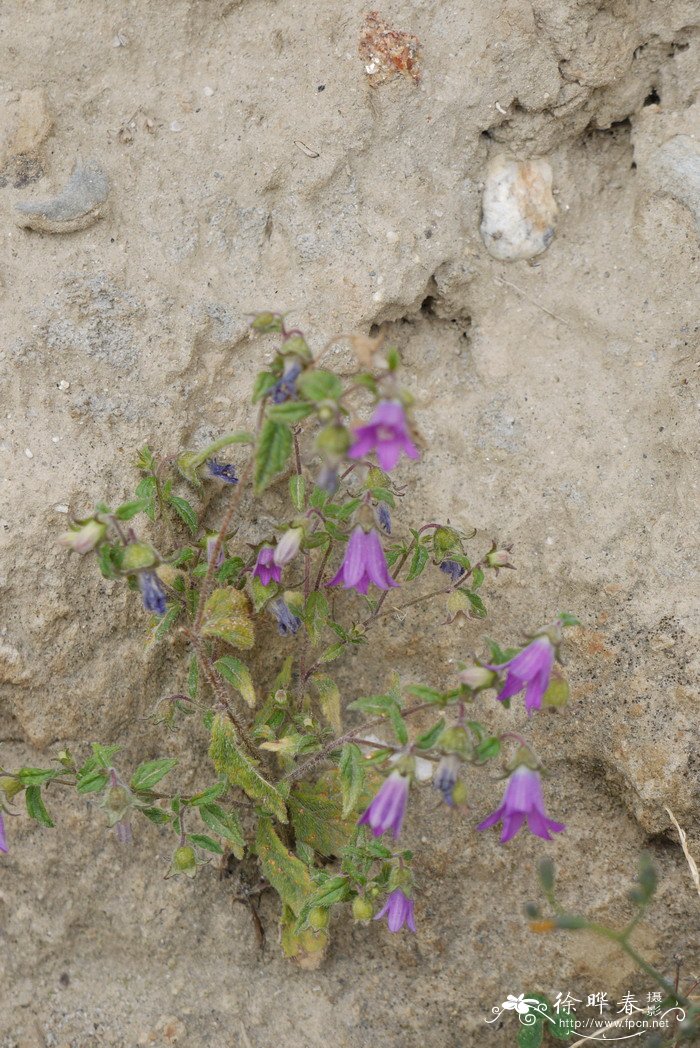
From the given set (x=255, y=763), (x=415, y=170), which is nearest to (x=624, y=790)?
(x=255, y=763)

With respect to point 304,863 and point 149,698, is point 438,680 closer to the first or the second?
point 304,863

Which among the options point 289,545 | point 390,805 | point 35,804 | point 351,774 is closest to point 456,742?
point 390,805

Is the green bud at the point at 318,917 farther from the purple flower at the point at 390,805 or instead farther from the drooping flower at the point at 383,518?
the drooping flower at the point at 383,518

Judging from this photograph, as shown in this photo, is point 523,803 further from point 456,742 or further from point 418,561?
point 418,561

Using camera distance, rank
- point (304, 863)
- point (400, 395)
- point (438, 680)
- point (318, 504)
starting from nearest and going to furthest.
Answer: point (400, 395), point (318, 504), point (304, 863), point (438, 680)

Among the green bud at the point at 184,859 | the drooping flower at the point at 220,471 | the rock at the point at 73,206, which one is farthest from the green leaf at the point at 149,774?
the rock at the point at 73,206

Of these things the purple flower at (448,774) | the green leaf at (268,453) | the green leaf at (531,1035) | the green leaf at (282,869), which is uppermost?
the green leaf at (268,453)

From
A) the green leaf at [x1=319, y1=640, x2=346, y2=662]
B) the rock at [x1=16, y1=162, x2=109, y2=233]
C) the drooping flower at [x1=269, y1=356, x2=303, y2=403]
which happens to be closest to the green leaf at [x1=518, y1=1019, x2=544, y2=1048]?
the green leaf at [x1=319, y1=640, x2=346, y2=662]
